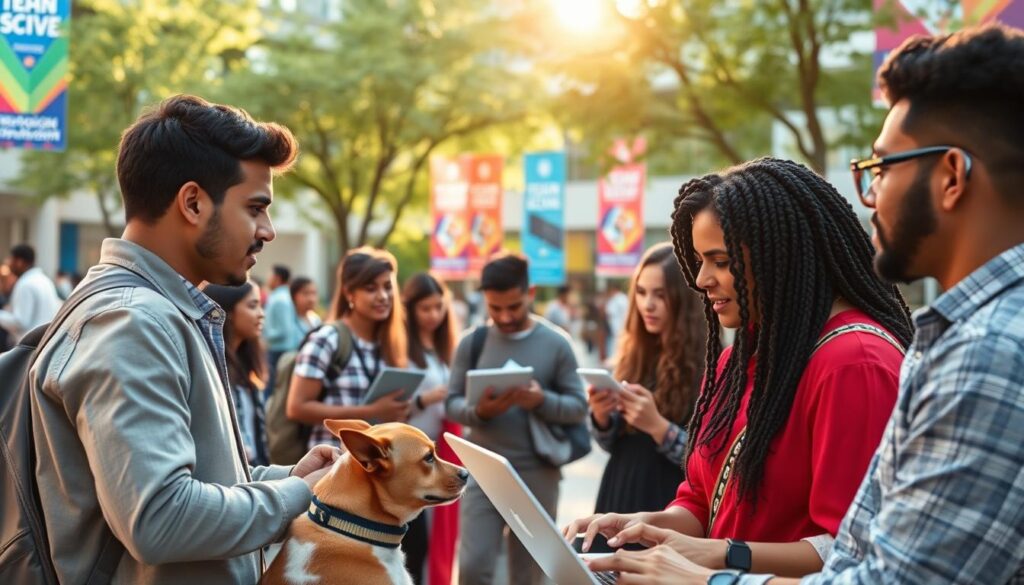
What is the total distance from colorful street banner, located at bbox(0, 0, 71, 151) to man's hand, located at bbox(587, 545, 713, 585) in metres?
5.78

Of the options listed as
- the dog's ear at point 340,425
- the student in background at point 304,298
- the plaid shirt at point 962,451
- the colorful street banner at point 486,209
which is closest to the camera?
the plaid shirt at point 962,451

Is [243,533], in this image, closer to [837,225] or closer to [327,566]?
[327,566]

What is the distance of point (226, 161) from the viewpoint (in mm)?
2482

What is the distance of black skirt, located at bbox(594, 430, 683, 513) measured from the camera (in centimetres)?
490

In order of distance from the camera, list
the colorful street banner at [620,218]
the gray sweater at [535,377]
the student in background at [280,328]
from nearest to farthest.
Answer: the gray sweater at [535,377], the student in background at [280,328], the colorful street banner at [620,218]

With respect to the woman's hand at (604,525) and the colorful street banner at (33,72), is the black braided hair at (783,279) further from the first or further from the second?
the colorful street banner at (33,72)

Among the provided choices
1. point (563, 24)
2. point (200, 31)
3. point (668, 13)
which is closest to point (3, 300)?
point (200, 31)

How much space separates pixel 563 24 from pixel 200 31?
31.4 ft

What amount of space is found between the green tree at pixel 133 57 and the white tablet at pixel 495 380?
1667 cm

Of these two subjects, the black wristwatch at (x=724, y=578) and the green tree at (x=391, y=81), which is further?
the green tree at (x=391, y=81)

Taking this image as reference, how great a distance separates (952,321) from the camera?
1.69 m

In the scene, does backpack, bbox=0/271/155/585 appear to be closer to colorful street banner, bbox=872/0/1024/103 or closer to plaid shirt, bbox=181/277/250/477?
plaid shirt, bbox=181/277/250/477

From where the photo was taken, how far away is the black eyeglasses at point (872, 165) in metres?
1.75

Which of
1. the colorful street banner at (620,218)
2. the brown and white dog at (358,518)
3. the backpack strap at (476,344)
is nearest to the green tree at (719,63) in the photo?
the colorful street banner at (620,218)
